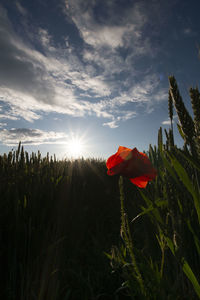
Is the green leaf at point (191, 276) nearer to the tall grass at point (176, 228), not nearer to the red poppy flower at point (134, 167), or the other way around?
the tall grass at point (176, 228)

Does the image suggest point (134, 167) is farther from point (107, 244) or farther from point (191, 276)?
point (107, 244)

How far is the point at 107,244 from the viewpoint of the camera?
6.77 ft

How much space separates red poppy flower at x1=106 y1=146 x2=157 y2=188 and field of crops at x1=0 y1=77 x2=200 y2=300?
0.09 metres

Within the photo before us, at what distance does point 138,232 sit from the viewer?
2264 mm

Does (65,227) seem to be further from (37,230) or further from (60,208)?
(37,230)

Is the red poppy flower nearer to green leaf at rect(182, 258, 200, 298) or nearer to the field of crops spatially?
the field of crops

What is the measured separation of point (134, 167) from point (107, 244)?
1375mm

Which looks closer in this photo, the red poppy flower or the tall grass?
the tall grass

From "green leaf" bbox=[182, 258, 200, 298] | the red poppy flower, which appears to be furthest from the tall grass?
the red poppy flower

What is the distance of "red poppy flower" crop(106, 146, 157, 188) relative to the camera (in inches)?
41.7

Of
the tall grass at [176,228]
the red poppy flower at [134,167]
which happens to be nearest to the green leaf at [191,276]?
the tall grass at [176,228]

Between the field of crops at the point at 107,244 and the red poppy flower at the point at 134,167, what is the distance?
9 centimetres

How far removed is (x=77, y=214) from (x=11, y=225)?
0.99 meters

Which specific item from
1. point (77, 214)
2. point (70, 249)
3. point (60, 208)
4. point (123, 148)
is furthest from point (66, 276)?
point (123, 148)
